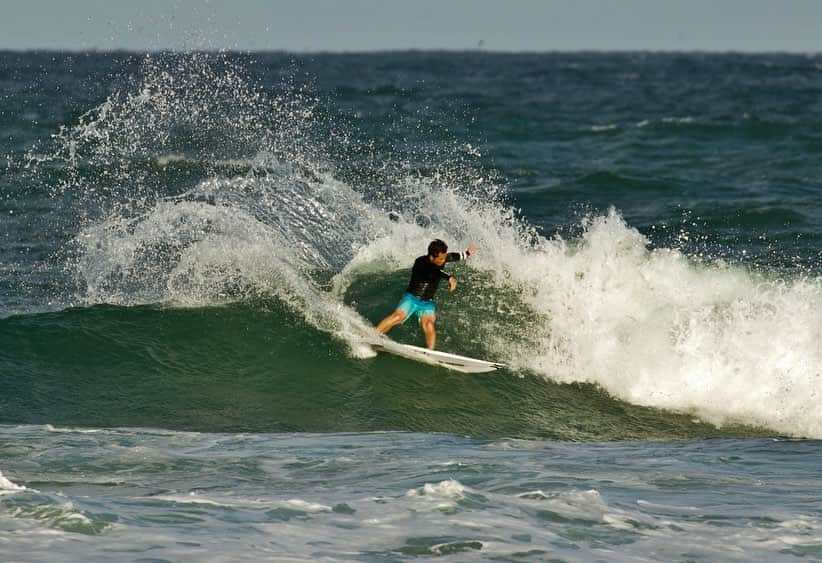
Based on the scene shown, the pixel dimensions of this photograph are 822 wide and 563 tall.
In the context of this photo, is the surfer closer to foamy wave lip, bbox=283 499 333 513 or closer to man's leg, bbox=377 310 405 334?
man's leg, bbox=377 310 405 334

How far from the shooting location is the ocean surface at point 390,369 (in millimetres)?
6840

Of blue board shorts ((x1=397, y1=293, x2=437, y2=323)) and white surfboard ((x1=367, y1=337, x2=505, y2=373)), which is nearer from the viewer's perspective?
white surfboard ((x1=367, y1=337, x2=505, y2=373))

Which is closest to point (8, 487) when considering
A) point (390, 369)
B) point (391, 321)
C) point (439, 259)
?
point (390, 369)

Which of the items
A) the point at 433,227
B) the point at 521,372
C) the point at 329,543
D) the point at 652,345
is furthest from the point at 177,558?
the point at 433,227

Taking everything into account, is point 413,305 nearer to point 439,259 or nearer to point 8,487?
point 439,259

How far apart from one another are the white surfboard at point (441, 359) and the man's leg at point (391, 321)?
25cm

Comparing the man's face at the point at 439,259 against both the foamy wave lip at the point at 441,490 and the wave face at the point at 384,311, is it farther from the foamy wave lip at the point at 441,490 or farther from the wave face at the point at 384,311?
the foamy wave lip at the point at 441,490

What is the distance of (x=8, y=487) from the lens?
7164 millimetres

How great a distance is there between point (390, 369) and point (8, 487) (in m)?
5.06

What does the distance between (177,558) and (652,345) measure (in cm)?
722

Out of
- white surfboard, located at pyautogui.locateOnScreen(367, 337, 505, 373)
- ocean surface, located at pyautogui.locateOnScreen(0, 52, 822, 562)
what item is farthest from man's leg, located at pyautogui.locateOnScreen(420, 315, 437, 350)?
ocean surface, located at pyautogui.locateOnScreen(0, 52, 822, 562)

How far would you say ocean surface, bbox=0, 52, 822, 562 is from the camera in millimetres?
6840

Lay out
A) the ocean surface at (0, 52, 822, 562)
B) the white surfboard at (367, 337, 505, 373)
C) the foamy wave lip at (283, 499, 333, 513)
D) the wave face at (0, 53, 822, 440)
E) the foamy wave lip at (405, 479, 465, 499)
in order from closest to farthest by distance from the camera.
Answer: the ocean surface at (0, 52, 822, 562) → the foamy wave lip at (283, 499, 333, 513) → the foamy wave lip at (405, 479, 465, 499) → the wave face at (0, 53, 822, 440) → the white surfboard at (367, 337, 505, 373)

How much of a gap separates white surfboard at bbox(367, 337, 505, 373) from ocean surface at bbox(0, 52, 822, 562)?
10 centimetres
